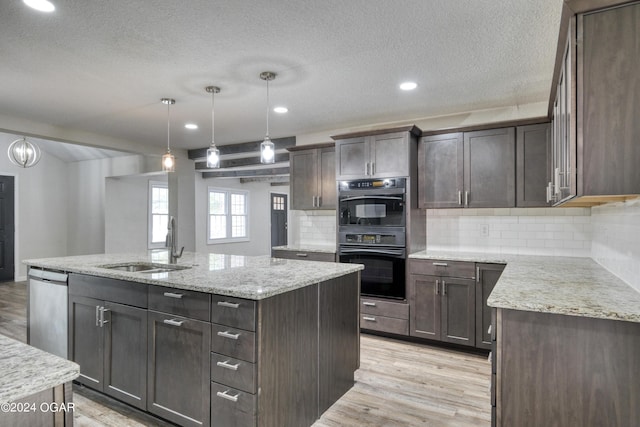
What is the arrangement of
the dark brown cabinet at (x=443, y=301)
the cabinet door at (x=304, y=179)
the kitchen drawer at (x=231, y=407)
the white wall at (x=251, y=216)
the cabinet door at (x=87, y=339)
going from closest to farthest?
the kitchen drawer at (x=231, y=407)
the cabinet door at (x=87, y=339)
the dark brown cabinet at (x=443, y=301)
the cabinet door at (x=304, y=179)
the white wall at (x=251, y=216)

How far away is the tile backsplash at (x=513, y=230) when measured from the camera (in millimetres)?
3592

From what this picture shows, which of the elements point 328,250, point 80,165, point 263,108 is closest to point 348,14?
point 263,108

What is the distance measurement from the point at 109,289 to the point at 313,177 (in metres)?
2.80

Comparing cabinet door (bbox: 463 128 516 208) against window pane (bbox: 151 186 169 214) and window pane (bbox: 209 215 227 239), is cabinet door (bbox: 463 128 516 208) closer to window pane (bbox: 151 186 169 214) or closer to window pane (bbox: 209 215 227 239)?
window pane (bbox: 209 215 227 239)

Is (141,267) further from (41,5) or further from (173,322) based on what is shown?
(41,5)

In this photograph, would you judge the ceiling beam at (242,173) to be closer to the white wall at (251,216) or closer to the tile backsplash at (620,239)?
the white wall at (251,216)

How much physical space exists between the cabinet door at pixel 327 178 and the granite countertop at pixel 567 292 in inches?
86.3

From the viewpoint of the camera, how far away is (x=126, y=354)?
93.0 inches

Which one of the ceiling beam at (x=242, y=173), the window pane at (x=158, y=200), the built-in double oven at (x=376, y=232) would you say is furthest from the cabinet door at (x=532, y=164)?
the window pane at (x=158, y=200)

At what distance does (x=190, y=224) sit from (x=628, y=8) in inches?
254

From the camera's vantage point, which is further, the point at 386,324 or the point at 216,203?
the point at 216,203

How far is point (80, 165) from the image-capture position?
7.90 m

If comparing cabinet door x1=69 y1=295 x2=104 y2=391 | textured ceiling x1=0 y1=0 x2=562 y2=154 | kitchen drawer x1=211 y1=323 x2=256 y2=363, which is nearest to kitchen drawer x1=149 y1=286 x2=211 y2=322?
kitchen drawer x1=211 y1=323 x2=256 y2=363

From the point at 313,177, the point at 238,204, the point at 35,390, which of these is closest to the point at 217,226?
the point at 238,204
